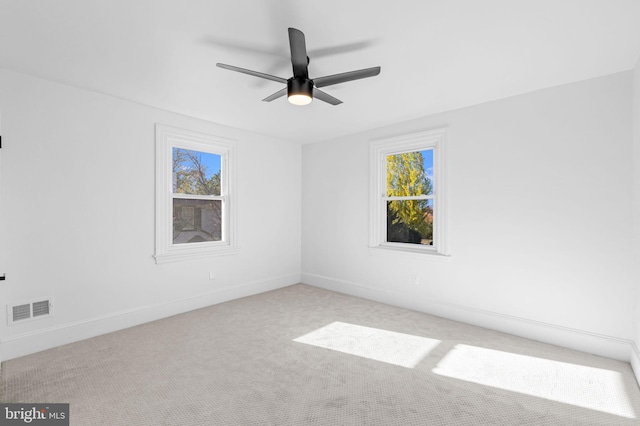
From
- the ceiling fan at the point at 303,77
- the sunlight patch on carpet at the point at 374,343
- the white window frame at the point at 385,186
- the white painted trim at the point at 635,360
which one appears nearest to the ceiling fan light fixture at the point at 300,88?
the ceiling fan at the point at 303,77

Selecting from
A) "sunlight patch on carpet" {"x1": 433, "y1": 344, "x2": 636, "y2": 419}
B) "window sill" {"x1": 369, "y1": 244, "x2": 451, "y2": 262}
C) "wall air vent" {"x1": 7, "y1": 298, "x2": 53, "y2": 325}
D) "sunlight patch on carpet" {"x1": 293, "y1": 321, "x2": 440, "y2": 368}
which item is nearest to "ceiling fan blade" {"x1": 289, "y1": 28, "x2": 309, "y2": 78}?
"sunlight patch on carpet" {"x1": 293, "y1": 321, "x2": 440, "y2": 368}

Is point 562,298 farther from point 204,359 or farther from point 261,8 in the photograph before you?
point 261,8

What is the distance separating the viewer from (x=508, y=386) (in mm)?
2285

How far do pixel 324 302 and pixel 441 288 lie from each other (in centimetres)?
156

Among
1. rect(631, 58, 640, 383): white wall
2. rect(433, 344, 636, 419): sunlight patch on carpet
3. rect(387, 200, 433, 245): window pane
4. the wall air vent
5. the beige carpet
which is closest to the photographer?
the beige carpet

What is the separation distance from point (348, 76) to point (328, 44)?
0.89 feet

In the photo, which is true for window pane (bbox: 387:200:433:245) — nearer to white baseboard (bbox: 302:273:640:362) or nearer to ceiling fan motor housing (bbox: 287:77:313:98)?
white baseboard (bbox: 302:273:640:362)

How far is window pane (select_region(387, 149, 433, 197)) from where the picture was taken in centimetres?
411

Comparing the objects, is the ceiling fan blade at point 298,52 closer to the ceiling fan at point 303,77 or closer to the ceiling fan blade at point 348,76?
the ceiling fan at point 303,77

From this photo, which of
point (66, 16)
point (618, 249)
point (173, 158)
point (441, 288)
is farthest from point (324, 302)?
point (66, 16)

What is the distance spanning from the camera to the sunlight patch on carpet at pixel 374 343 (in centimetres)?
275

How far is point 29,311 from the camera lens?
2.81 meters

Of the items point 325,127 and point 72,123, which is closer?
point 72,123

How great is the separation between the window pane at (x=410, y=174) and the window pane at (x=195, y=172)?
249 centimetres
